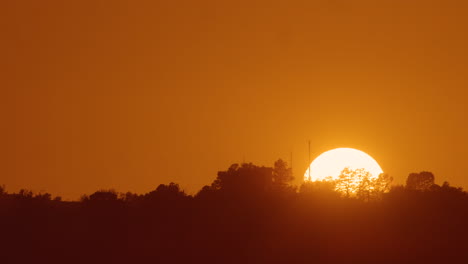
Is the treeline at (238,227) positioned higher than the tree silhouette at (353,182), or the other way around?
the tree silhouette at (353,182)

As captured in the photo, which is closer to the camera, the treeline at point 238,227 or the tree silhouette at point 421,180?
the treeline at point 238,227

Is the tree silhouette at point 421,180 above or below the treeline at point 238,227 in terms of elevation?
above

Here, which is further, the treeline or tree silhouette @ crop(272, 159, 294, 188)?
tree silhouette @ crop(272, 159, 294, 188)

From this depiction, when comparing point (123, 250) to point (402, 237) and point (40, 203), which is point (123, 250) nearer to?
point (40, 203)

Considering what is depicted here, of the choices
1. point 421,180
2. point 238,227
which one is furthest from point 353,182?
point 238,227

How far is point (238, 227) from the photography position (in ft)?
330

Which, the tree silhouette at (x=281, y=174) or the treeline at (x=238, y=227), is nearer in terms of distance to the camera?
the treeline at (x=238, y=227)

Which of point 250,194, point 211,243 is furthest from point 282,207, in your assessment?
point 211,243

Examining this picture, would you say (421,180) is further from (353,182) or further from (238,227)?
(238,227)

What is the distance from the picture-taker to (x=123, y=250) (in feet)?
318

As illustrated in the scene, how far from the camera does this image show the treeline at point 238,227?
316ft

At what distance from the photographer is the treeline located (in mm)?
96250

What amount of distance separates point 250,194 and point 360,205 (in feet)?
30.4

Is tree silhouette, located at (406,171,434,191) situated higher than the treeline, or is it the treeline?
tree silhouette, located at (406,171,434,191)
